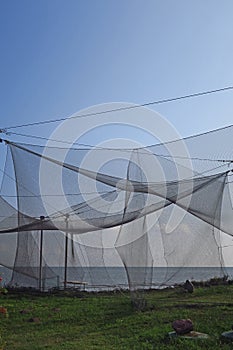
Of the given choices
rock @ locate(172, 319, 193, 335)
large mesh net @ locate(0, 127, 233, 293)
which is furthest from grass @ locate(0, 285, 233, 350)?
large mesh net @ locate(0, 127, 233, 293)

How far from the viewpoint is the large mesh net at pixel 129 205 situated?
31.0ft

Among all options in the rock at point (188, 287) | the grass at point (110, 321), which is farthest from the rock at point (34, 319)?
the rock at point (188, 287)

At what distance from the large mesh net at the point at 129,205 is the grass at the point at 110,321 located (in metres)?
0.60

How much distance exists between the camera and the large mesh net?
9.45 metres

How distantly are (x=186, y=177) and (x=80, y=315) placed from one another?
128 inches

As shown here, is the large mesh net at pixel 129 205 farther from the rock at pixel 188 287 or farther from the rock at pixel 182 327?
the rock at pixel 182 327

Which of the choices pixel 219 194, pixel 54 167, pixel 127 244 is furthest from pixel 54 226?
pixel 219 194

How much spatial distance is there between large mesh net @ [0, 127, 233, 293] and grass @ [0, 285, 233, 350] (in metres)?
0.60

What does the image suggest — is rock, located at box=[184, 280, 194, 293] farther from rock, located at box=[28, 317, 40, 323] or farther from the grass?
rock, located at box=[28, 317, 40, 323]

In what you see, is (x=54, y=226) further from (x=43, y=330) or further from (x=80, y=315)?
(x=43, y=330)

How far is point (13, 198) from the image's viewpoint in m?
11.1

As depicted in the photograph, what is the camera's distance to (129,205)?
379 inches

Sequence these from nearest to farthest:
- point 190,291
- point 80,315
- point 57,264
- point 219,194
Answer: point 80,315 < point 219,194 < point 190,291 < point 57,264

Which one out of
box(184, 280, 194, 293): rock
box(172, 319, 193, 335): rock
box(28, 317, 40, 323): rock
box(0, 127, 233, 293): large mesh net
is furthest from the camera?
box(184, 280, 194, 293): rock
